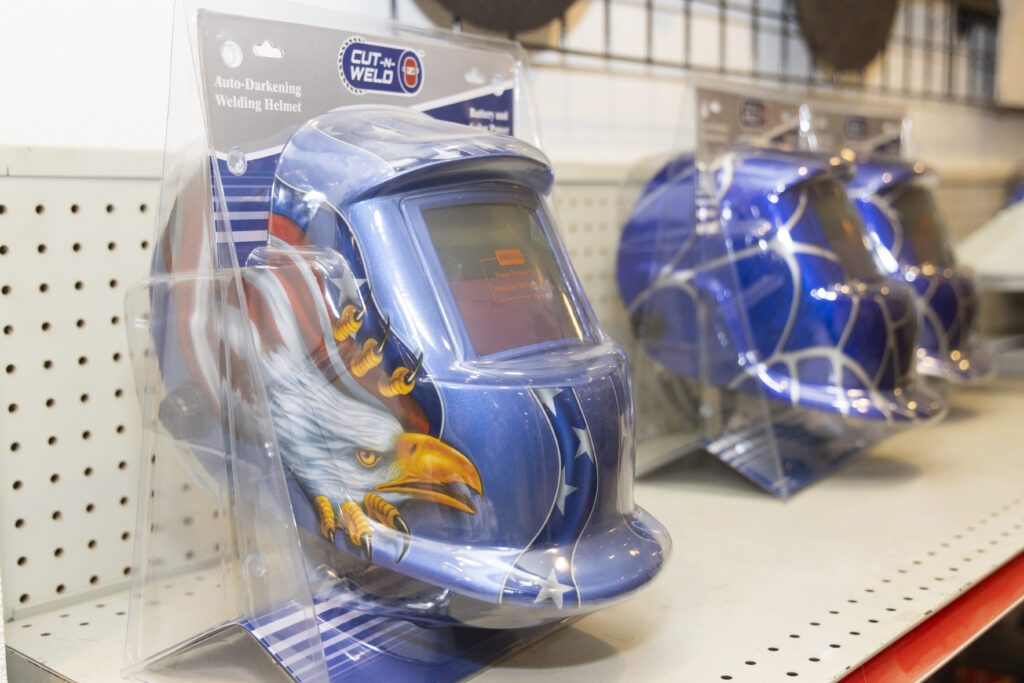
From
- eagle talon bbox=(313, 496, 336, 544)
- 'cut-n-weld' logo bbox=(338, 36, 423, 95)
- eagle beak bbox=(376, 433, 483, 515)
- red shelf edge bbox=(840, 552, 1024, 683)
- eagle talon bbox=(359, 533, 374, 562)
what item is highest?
'cut-n-weld' logo bbox=(338, 36, 423, 95)

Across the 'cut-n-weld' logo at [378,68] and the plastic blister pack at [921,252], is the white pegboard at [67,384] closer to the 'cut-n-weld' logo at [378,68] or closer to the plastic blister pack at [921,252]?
the 'cut-n-weld' logo at [378,68]

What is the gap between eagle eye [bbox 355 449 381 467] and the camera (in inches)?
29.9

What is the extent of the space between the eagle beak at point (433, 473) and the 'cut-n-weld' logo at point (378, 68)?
37cm

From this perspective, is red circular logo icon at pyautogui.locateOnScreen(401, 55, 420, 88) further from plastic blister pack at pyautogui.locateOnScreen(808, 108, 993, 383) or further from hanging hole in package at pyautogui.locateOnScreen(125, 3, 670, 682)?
plastic blister pack at pyautogui.locateOnScreen(808, 108, 993, 383)

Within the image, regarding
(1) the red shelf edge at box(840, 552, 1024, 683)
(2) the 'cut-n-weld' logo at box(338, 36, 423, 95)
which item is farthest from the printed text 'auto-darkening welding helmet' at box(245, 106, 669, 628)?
(1) the red shelf edge at box(840, 552, 1024, 683)

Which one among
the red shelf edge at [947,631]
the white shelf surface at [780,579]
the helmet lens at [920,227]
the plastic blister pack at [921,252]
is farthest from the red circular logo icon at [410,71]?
the helmet lens at [920,227]

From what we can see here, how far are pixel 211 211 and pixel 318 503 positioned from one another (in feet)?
0.83

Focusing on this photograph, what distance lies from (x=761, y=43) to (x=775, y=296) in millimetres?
860

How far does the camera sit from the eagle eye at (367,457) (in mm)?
759

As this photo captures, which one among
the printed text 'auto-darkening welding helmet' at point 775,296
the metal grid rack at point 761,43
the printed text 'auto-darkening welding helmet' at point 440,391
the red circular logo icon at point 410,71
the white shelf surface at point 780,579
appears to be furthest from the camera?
the metal grid rack at point 761,43

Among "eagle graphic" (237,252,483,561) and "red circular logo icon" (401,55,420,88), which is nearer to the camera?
"eagle graphic" (237,252,483,561)

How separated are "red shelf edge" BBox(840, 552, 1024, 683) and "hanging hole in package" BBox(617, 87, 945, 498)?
0.30 metres

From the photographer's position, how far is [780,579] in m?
1.03

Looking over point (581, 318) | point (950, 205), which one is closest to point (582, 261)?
point (581, 318)
